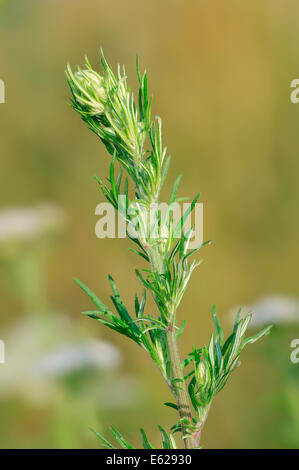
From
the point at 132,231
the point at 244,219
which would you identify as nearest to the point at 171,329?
the point at 132,231

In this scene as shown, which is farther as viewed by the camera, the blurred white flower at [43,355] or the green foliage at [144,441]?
the blurred white flower at [43,355]

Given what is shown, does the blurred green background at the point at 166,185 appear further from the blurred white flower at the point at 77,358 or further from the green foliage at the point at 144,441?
the green foliage at the point at 144,441

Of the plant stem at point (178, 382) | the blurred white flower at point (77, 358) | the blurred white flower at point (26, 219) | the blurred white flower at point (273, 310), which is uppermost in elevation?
the blurred white flower at point (26, 219)

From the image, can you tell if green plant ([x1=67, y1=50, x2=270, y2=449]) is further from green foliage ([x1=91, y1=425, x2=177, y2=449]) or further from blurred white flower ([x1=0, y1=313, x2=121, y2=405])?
blurred white flower ([x1=0, y1=313, x2=121, y2=405])

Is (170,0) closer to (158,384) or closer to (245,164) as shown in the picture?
(245,164)

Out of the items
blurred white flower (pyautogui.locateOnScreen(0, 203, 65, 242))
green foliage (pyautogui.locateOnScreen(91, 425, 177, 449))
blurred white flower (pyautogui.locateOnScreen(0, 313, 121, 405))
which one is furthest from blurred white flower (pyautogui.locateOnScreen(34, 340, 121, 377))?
green foliage (pyautogui.locateOnScreen(91, 425, 177, 449))

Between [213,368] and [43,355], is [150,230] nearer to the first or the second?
[213,368]

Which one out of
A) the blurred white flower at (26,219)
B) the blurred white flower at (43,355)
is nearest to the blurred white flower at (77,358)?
the blurred white flower at (43,355)

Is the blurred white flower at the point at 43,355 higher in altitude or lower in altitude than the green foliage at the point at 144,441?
lower
